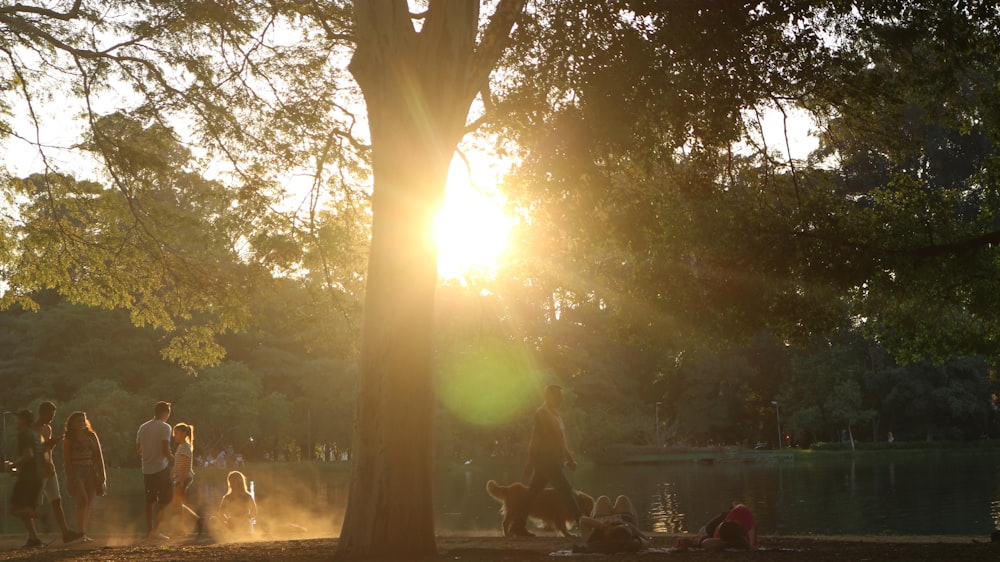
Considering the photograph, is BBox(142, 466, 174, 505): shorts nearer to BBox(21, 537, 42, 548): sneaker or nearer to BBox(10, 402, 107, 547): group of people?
BBox(10, 402, 107, 547): group of people

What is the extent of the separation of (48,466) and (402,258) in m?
7.23

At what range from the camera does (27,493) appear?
49.5ft

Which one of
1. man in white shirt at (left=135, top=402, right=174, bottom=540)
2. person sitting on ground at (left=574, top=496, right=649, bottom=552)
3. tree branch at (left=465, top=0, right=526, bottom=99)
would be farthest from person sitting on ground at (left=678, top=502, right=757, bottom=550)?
man in white shirt at (left=135, top=402, right=174, bottom=540)

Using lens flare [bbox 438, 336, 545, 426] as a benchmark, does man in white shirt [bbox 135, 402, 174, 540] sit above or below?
below

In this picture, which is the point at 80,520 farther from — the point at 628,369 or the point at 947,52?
the point at 628,369

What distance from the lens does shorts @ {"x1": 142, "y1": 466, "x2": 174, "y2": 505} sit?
1573 centimetres

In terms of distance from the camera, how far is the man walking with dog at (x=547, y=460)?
14.8 meters

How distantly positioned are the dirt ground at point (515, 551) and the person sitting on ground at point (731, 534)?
0.22 metres

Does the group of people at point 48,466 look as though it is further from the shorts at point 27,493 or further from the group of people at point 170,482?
the group of people at point 170,482

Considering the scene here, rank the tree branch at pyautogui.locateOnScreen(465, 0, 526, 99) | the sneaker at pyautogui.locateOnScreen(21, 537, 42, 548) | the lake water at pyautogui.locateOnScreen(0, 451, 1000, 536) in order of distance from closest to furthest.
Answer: the tree branch at pyautogui.locateOnScreen(465, 0, 526, 99) < the sneaker at pyautogui.locateOnScreen(21, 537, 42, 548) < the lake water at pyautogui.locateOnScreen(0, 451, 1000, 536)

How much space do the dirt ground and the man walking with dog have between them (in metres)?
0.63

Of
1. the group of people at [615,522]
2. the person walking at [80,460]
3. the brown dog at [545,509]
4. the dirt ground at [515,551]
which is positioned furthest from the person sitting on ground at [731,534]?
the person walking at [80,460]

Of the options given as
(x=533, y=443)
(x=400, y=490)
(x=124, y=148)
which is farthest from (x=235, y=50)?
(x=400, y=490)

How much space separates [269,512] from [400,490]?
16.9 metres
